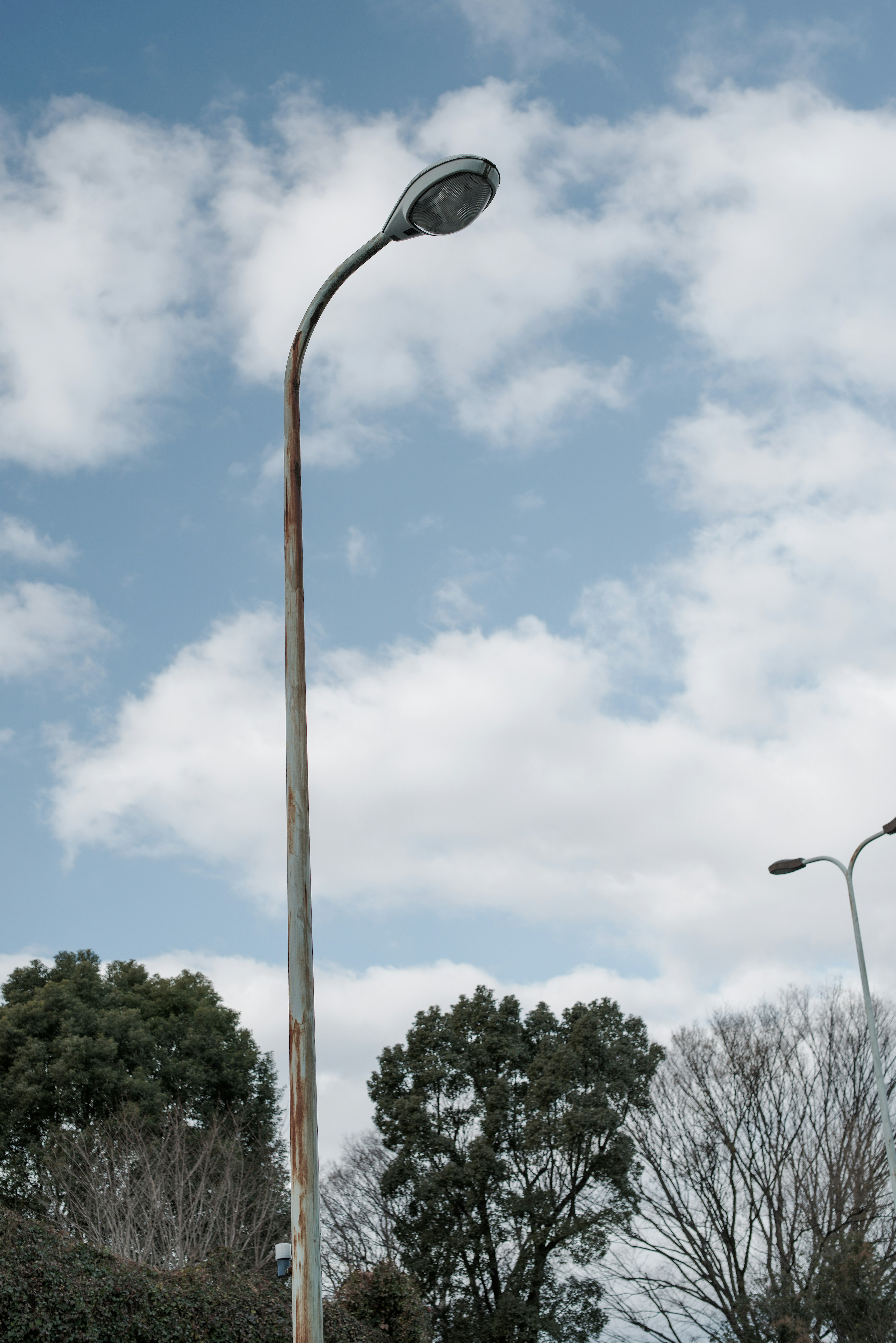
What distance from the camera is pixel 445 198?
5.07 metres

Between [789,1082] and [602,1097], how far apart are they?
511 centimetres

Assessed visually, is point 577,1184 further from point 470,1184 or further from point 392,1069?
point 392,1069

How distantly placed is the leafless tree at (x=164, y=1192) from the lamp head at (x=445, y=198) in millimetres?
20655

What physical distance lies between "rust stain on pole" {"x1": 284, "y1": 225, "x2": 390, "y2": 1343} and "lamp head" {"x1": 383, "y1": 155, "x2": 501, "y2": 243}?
6.1 inches

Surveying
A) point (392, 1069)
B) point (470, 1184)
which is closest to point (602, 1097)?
point (470, 1184)

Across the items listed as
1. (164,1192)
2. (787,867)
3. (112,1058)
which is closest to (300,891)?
(787,867)

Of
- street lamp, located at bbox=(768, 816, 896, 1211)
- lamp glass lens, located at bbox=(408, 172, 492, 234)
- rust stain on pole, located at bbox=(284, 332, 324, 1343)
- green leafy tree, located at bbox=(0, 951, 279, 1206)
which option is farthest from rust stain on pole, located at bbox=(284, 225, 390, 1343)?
green leafy tree, located at bbox=(0, 951, 279, 1206)

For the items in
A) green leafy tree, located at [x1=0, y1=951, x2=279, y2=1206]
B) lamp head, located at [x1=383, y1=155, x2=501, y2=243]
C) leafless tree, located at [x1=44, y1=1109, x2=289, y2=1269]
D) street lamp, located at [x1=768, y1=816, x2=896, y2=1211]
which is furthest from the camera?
green leafy tree, located at [x1=0, y1=951, x2=279, y2=1206]

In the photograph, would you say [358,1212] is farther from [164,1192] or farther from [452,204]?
[452,204]

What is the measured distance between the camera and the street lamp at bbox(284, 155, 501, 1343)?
3.96m

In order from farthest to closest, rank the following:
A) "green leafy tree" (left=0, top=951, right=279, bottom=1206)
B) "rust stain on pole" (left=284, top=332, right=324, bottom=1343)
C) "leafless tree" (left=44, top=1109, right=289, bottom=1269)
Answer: "green leafy tree" (left=0, top=951, right=279, bottom=1206) < "leafless tree" (left=44, top=1109, right=289, bottom=1269) < "rust stain on pole" (left=284, top=332, right=324, bottom=1343)

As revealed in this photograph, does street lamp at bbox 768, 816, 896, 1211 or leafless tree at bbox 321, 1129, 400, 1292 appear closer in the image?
street lamp at bbox 768, 816, 896, 1211

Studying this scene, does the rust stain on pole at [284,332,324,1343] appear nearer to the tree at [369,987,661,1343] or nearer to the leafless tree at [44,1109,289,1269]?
the leafless tree at [44,1109,289,1269]

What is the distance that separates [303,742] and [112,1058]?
89.9 feet
